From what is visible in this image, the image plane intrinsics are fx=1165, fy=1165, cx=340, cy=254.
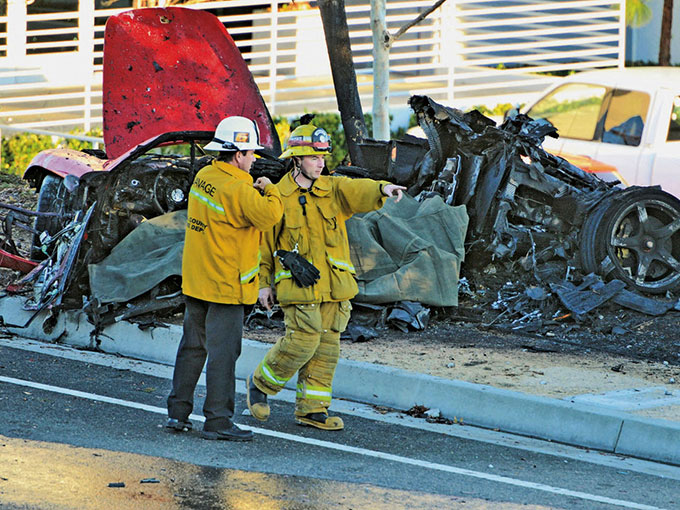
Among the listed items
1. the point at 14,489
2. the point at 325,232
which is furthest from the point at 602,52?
the point at 14,489

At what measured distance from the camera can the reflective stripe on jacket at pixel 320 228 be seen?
6.67 m

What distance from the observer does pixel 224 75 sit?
10914 mm

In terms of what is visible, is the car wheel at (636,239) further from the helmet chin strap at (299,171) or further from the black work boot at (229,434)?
the black work boot at (229,434)

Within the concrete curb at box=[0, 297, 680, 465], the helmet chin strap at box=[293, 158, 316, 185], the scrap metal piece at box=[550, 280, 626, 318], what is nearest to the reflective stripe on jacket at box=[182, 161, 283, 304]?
the helmet chin strap at box=[293, 158, 316, 185]

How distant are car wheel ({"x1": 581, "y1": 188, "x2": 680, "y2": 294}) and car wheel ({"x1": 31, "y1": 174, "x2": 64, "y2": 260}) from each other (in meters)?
4.79

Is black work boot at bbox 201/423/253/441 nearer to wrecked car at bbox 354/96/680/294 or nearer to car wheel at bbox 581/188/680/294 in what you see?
wrecked car at bbox 354/96/680/294

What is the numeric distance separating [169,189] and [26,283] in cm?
143

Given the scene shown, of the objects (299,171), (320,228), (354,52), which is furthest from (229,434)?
(354,52)

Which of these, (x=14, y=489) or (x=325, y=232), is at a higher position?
(x=325, y=232)

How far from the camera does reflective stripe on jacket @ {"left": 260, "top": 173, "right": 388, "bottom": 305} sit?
21.9ft

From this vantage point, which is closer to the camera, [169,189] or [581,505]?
[581,505]

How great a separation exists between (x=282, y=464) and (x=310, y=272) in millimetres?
1158

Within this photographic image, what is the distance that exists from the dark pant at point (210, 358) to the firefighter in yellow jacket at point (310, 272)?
1.19 ft

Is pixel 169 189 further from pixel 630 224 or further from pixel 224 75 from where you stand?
pixel 630 224
